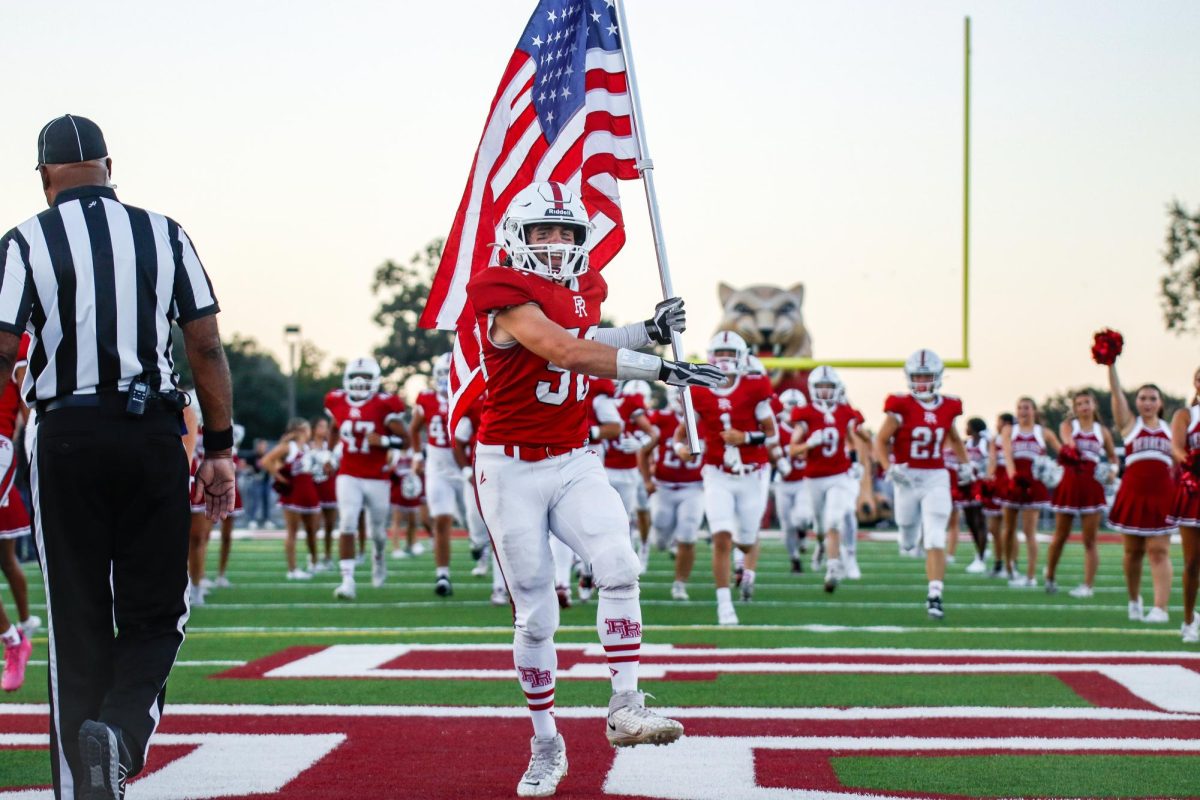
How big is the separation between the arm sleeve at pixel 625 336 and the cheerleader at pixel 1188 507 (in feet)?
18.0

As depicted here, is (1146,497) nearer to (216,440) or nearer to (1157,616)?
(1157,616)

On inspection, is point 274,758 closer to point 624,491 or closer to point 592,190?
point 592,190

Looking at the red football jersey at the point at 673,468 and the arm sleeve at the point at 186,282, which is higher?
the arm sleeve at the point at 186,282

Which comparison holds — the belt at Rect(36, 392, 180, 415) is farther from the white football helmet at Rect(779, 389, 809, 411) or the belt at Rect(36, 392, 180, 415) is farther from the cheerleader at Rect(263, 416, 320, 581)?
the white football helmet at Rect(779, 389, 809, 411)

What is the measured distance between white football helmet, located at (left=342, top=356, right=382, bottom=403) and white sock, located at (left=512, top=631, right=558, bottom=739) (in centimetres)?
869

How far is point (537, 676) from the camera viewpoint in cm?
520

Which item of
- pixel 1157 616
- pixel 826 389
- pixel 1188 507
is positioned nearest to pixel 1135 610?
pixel 1157 616

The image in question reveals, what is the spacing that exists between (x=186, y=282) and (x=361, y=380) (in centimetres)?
964

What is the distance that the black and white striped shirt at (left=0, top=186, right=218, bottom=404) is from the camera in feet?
13.4

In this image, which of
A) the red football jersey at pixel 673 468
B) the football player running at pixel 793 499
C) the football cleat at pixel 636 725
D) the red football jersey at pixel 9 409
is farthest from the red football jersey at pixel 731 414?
the football cleat at pixel 636 725

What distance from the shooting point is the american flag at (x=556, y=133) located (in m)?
6.67

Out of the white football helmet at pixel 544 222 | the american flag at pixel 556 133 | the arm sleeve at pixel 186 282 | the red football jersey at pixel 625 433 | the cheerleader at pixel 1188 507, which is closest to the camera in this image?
the arm sleeve at pixel 186 282

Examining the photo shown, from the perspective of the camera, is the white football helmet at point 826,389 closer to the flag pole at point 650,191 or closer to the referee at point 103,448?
the flag pole at point 650,191

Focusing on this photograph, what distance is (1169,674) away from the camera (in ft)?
25.8
